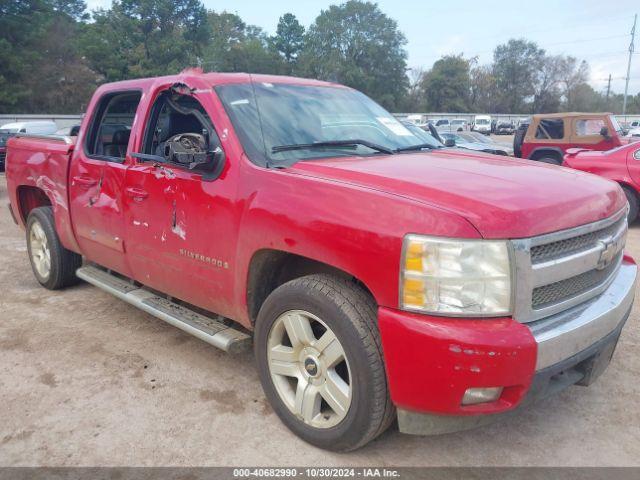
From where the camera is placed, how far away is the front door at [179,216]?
3215 mm

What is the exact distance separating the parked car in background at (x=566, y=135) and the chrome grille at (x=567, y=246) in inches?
485

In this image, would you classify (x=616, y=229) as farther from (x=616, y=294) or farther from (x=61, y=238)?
(x=61, y=238)

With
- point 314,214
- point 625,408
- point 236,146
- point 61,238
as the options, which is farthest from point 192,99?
point 625,408

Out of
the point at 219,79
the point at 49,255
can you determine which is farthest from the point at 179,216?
the point at 49,255

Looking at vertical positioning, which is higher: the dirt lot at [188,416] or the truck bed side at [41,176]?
the truck bed side at [41,176]

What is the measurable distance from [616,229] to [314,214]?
5.42ft

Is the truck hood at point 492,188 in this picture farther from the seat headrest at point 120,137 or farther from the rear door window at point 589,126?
the rear door window at point 589,126

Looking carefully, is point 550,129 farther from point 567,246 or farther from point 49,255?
point 567,246

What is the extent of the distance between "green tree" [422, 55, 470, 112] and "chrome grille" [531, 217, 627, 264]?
83.2 metres

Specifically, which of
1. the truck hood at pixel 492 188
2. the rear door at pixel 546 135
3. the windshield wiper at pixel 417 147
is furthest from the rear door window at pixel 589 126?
the truck hood at pixel 492 188

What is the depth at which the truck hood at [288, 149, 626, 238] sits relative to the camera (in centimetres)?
234

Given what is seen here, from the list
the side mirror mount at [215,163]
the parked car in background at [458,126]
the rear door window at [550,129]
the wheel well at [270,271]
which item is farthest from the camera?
the parked car in background at [458,126]

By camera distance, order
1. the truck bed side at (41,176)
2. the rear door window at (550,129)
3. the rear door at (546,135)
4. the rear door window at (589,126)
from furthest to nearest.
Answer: the rear door window at (550,129)
the rear door at (546,135)
the rear door window at (589,126)
the truck bed side at (41,176)

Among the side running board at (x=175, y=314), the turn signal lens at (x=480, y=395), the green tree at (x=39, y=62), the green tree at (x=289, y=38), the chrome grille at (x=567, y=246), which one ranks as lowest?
the side running board at (x=175, y=314)
